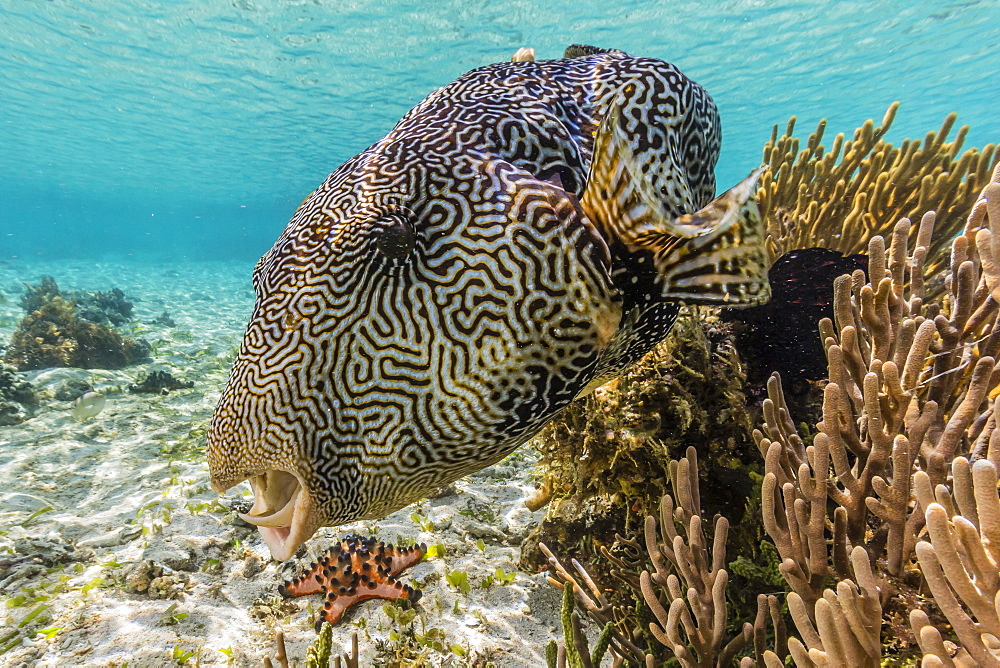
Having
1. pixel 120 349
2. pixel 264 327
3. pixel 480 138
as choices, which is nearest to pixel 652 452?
pixel 480 138

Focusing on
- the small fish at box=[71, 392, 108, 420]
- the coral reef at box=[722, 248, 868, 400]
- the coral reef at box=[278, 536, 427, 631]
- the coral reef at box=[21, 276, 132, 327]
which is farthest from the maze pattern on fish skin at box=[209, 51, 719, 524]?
the coral reef at box=[21, 276, 132, 327]

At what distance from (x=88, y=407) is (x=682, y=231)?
10448 millimetres

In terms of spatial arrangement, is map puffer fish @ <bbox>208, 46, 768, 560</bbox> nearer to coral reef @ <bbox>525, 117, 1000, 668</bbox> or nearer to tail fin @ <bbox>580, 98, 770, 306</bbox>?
tail fin @ <bbox>580, 98, 770, 306</bbox>

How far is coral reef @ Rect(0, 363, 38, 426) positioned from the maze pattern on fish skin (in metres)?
10.8

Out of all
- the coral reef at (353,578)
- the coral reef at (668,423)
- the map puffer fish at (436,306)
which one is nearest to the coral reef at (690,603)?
the coral reef at (668,423)

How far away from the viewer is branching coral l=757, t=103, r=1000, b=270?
17.5 ft

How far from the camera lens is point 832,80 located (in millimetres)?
37781

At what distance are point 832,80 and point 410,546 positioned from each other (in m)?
47.1

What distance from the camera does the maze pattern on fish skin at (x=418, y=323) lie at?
1.54m

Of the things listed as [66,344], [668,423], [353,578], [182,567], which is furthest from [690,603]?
[66,344]

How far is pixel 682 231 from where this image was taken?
1.59 m

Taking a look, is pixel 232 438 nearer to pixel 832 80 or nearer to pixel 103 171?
pixel 832 80

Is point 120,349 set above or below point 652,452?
below

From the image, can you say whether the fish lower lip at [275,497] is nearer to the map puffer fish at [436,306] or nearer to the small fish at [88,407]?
the map puffer fish at [436,306]
